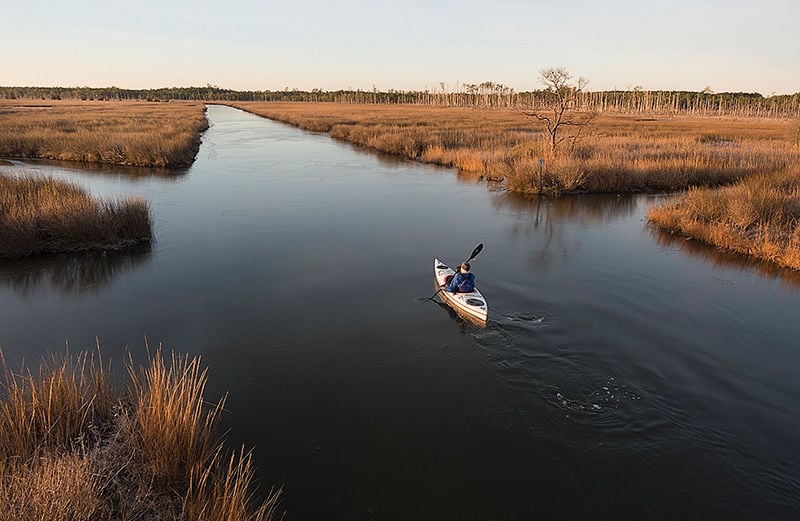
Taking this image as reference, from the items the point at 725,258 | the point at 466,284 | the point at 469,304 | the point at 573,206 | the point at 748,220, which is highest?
the point at 748,220

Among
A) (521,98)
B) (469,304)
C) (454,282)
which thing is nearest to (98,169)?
(454,282)

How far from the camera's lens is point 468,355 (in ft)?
27.4

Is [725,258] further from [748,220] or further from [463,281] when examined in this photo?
[463,281]

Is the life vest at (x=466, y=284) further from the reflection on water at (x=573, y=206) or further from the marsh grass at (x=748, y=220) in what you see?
the marsh grass at (x=748, y=220)

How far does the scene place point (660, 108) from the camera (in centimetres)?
10806

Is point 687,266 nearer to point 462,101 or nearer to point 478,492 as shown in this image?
point 478,492

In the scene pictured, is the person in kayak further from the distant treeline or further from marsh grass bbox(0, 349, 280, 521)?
the distant treeline

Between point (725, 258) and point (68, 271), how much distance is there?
17.7 m

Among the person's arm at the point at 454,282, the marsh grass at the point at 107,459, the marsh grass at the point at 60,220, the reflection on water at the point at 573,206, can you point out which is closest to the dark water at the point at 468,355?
the person's arm at the point at 454,282

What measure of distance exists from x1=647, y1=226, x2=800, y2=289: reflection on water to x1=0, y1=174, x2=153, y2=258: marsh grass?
53.2 ft

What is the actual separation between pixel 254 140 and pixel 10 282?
33.5m

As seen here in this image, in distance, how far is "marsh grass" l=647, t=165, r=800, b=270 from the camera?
1325cm

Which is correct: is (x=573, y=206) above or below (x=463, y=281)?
above

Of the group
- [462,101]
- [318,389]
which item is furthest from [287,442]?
[462,101]
